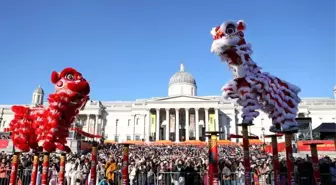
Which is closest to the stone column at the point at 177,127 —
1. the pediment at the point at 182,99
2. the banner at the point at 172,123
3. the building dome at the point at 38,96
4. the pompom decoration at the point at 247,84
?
the banner at the point at 172,123

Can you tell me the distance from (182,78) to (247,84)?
65.8 meters

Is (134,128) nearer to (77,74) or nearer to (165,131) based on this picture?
(165,131)

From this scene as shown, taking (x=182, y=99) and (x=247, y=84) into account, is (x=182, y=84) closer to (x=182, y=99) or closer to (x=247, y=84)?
(x=182, y=99)

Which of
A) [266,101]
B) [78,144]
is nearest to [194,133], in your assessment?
[78,144]

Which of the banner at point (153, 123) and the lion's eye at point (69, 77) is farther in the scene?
the banner at point (153, 123)

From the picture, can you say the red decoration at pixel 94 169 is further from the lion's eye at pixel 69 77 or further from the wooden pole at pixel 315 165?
the wooden pole at pixel 315 165

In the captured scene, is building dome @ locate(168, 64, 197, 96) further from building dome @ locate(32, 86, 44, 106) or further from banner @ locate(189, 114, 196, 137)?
building dome @ locate(32, 86, 44, 106)

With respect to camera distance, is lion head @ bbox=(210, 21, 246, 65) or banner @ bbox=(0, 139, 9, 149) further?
banner @ bbox=(0, 139, 9, 149)

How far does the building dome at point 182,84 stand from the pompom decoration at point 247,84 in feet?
207

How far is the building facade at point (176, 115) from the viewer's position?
63156 millimetres

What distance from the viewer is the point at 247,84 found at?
29.3 feet

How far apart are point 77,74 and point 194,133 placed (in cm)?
5305

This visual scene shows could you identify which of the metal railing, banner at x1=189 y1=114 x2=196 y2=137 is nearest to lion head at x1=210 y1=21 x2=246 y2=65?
the metal railing

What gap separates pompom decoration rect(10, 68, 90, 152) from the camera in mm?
10953
